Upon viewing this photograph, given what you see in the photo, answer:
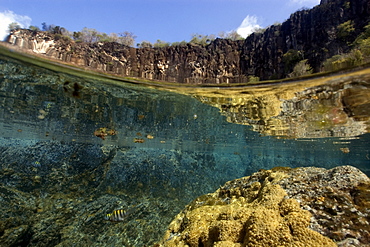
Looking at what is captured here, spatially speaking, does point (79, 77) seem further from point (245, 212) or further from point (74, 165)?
point (245, 212)

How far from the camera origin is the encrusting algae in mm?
3031

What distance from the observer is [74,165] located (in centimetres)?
1447

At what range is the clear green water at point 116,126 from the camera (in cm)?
886

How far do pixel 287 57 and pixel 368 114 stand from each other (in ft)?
29.0

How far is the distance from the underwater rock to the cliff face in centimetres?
503

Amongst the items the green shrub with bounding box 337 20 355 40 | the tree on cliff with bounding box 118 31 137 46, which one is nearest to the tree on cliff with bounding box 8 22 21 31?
the tree on cliff with bounding box 118 31 137 46

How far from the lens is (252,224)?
11.2ft

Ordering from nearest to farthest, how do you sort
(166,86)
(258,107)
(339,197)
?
(339,197) < (166,86) < (258,107)

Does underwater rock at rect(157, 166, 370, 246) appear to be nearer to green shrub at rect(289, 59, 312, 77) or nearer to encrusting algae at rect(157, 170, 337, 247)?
encrusting algae at rect(157, 170, 337, 247)

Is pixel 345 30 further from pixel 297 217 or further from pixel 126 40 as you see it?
pixel 126 40

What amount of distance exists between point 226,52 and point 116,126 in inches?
576

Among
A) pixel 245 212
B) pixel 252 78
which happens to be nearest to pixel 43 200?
pixel 245 212

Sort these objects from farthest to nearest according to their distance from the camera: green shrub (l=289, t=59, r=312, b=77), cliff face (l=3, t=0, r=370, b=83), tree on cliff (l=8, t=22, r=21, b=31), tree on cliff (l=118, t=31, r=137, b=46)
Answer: tree on cliff (l=118, t=31, r=137, b=46) → green shrub (l=289, t=59, r=312, b=77) → cliff face (l=3, t=0, r=370, b=83) → tree on cliff (l=8, t=22, r=21, b=31)

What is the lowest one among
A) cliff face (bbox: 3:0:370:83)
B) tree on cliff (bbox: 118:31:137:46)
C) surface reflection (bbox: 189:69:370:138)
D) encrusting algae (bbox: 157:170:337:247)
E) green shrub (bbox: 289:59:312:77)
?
encrusting algae (bbox: 157:170:337:247)
